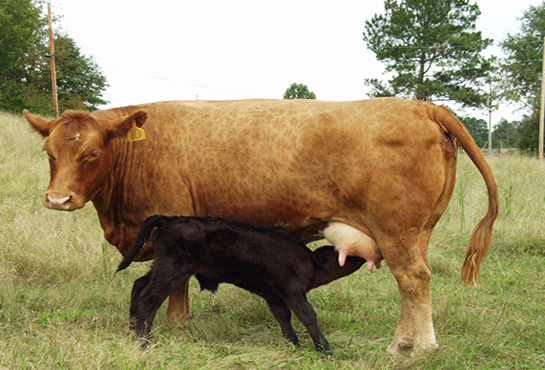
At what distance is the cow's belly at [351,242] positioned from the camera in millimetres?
3627

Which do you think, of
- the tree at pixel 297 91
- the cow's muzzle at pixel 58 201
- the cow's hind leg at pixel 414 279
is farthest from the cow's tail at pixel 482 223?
the tree at pixel 297 91

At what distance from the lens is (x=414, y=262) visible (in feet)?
11.6

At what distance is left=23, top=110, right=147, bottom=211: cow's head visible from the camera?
11.8 feet

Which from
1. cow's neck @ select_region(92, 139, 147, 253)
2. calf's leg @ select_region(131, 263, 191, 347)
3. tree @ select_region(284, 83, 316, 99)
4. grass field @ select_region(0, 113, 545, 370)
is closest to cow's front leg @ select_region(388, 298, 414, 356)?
grass field @ select_region(0, 113, 545, 370)

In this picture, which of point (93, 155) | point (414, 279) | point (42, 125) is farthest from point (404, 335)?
point (42, 125)

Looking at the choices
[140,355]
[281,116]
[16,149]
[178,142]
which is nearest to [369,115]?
[281,116]

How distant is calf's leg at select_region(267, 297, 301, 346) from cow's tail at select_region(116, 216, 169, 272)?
106 cm

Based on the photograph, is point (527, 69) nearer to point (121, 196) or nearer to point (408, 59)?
point (408, 59)

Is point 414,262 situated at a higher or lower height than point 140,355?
higher

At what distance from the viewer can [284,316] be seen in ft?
12.4

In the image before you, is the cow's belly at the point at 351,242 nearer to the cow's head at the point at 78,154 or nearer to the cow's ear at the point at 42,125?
the cow's head at the point at 78,154

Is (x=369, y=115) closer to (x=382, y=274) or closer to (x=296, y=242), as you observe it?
(x=296, y=242)

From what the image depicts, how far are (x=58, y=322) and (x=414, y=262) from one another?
2.68 metres

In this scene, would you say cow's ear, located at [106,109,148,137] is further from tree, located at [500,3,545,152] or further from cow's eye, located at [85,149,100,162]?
tree, located at [500,3,545,152]
